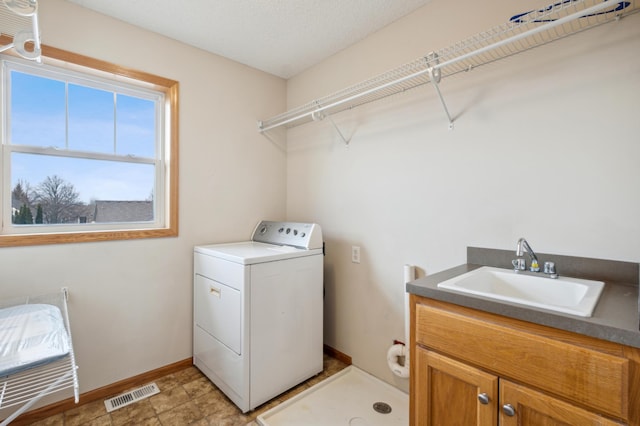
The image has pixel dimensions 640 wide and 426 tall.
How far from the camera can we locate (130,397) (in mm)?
1960

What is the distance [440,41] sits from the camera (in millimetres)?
1800

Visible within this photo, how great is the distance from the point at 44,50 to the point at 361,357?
2.85 m

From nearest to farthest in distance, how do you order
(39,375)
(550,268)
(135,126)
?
(550,268), (39,375), (135,126)

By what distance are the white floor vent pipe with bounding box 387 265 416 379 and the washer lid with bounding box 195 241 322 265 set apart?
0.66 metres

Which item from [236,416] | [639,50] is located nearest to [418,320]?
[236,416]

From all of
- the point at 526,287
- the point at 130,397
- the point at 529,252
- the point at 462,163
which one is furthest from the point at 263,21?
the point at 130,397

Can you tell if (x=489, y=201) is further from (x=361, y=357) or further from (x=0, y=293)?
(x=0, y=293)

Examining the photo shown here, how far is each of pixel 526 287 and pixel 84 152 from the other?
2.68 metres

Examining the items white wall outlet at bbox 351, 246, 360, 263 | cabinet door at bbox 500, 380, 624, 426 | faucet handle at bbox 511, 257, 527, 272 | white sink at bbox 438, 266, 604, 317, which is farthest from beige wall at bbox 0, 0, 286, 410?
cabinet door at bbox 500, 380, 624, 426

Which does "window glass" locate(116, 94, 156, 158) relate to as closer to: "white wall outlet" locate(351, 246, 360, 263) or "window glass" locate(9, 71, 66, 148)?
"window glass" locate(9, 71, 66, 148)

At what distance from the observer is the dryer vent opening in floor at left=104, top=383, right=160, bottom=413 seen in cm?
188

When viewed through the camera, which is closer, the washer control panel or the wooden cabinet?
the wooden cabinet

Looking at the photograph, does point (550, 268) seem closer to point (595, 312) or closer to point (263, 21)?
point (595, 312)

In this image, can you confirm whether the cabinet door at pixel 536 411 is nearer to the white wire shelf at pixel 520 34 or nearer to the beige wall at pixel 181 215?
the white wire shelf at pixel 520 34
